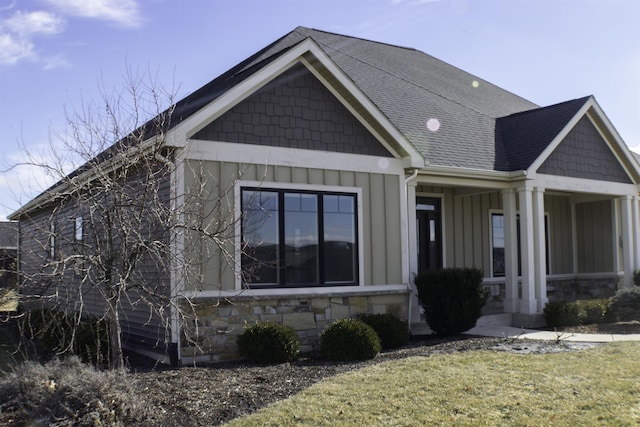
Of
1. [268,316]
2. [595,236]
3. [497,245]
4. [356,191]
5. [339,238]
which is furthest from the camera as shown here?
[595,236]

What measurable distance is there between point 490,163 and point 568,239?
5.22 metres

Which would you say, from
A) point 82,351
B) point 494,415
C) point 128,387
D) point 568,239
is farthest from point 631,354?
point 568,239

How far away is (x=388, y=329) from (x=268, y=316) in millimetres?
1948

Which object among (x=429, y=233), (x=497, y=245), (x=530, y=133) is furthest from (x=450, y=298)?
(x=530, y=133)

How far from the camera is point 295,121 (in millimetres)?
10516

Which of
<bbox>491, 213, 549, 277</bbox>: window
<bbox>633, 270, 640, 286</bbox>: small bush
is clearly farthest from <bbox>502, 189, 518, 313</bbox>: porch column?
<bbox>633, 270, 640, 286</bbox>: small bush

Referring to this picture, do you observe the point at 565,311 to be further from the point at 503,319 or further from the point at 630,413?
the point at 630,413

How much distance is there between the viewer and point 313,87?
10.8 meters

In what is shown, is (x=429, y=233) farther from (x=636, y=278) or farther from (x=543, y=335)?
(x=636, y=278)

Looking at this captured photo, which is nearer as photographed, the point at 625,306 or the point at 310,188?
the point at 310,188

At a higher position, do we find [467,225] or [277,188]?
[277,188]

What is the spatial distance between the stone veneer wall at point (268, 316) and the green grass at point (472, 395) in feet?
6.62

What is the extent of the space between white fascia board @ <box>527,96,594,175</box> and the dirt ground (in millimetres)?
4675

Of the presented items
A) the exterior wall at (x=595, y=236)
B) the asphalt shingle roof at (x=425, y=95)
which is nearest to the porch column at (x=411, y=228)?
the asphalt shingle roof at (x=425, y=95)
